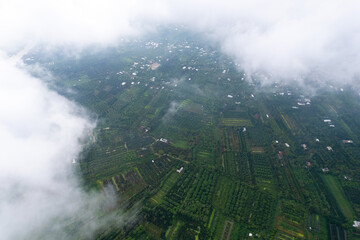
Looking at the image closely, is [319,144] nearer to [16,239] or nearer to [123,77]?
[16,239]

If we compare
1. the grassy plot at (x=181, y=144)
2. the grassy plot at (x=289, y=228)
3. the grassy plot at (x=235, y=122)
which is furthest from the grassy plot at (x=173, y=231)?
the grassy plot at (x=235, y=122)

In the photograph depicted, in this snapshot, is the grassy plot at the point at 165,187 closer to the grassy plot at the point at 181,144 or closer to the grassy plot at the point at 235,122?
the grassy plot at the point at 181,144

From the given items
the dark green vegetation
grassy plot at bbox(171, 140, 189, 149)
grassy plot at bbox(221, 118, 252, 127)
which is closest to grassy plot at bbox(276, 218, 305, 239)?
the dark green vegetation

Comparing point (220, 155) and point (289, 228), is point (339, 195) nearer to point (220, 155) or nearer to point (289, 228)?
point (289, 228)

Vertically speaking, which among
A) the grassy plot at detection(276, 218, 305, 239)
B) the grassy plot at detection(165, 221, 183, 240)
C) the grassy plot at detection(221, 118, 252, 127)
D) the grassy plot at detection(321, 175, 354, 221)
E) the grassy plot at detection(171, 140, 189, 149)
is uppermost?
the grassy plot at detection(221, 118, 252, 127)

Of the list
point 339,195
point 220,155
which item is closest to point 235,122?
point 220,155

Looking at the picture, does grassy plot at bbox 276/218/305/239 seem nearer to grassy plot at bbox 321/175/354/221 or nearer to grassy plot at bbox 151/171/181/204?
grassy plot at bbox 321/175/354/221
